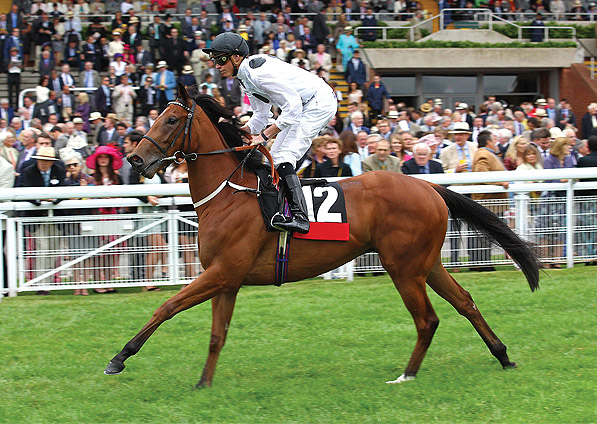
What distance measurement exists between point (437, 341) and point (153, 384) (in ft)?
7.57

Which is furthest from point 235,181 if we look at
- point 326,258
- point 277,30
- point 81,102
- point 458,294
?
point 277,30

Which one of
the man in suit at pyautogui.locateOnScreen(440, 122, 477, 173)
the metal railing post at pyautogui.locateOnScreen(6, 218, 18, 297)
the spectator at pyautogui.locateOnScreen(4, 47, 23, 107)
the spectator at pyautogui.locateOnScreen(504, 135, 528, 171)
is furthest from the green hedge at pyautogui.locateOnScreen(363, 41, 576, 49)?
the metal railing post at pyautogui.locateOnScreen(6, 218, 18, 297)

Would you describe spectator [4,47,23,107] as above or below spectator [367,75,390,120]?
above

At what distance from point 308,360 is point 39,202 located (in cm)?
367

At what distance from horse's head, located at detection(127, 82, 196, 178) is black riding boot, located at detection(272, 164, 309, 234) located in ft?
2.35

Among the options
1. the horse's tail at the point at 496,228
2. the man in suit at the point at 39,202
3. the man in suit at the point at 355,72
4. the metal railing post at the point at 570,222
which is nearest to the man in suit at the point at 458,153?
the metal railing post at the point at 570,222

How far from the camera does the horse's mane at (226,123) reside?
206 inches

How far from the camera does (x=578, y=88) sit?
21.2 meters

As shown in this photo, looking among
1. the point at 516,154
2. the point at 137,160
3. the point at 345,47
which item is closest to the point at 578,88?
A: the point at 345,47

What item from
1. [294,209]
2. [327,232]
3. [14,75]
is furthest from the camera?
[14,75]

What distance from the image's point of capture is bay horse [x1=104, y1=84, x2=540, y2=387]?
493cm

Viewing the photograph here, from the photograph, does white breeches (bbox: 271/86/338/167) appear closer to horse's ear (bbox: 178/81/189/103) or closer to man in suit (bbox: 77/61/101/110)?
horse's ear (bbox: 178/81/189/103)

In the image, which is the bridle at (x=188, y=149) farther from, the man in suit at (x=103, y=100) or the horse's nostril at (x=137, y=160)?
the man in suit at (x=103, y=100)

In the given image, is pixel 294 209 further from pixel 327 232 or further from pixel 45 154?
pixel 45 154
